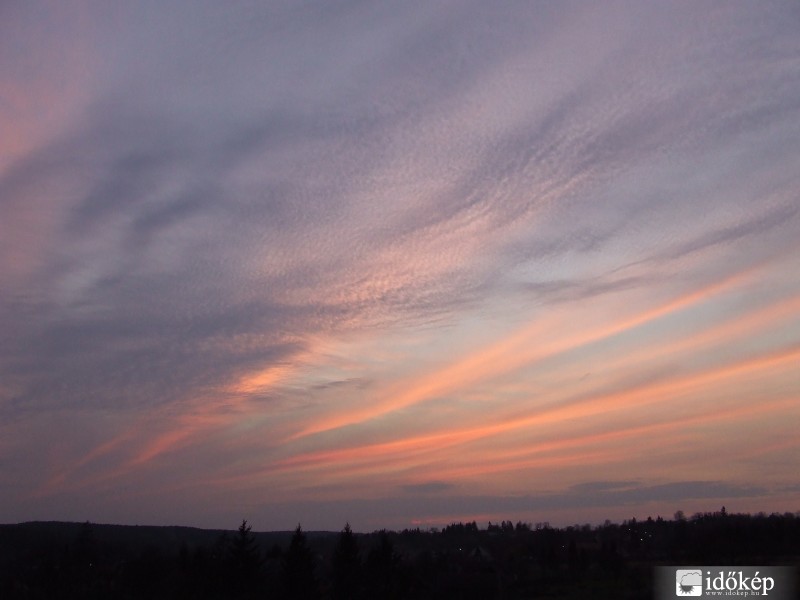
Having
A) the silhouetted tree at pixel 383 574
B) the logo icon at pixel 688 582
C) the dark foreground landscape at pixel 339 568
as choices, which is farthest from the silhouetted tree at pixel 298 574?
the logo icon at pixel 688 582

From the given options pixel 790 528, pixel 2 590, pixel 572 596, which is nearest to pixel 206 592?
pixel 2 590

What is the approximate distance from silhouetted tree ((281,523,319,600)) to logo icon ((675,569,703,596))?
3202cm

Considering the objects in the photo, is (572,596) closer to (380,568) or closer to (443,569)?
(443,569)

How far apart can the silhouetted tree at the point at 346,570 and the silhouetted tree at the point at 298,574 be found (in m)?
5.00

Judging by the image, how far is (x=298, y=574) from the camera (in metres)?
70.0

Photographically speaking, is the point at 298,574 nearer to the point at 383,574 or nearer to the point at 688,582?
the point at 383,574

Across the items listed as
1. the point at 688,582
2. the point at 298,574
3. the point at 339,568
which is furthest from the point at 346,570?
the point at 688,582

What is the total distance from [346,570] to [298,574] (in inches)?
329

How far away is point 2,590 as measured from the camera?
328ft

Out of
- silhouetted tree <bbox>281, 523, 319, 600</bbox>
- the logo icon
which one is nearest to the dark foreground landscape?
silhouetted tree <bbox>281, 523, 319, 600</bbox>

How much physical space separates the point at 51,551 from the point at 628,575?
113 metres

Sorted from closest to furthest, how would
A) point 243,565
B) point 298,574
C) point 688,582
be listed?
point 688,582 → point 298,574 → point 243,565

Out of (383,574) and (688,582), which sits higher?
(688,582)

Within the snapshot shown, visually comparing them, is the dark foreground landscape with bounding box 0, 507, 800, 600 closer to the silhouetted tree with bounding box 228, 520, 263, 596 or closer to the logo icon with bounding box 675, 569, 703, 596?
the silhouetted tree with bounding box 228, 520, 263, 596
